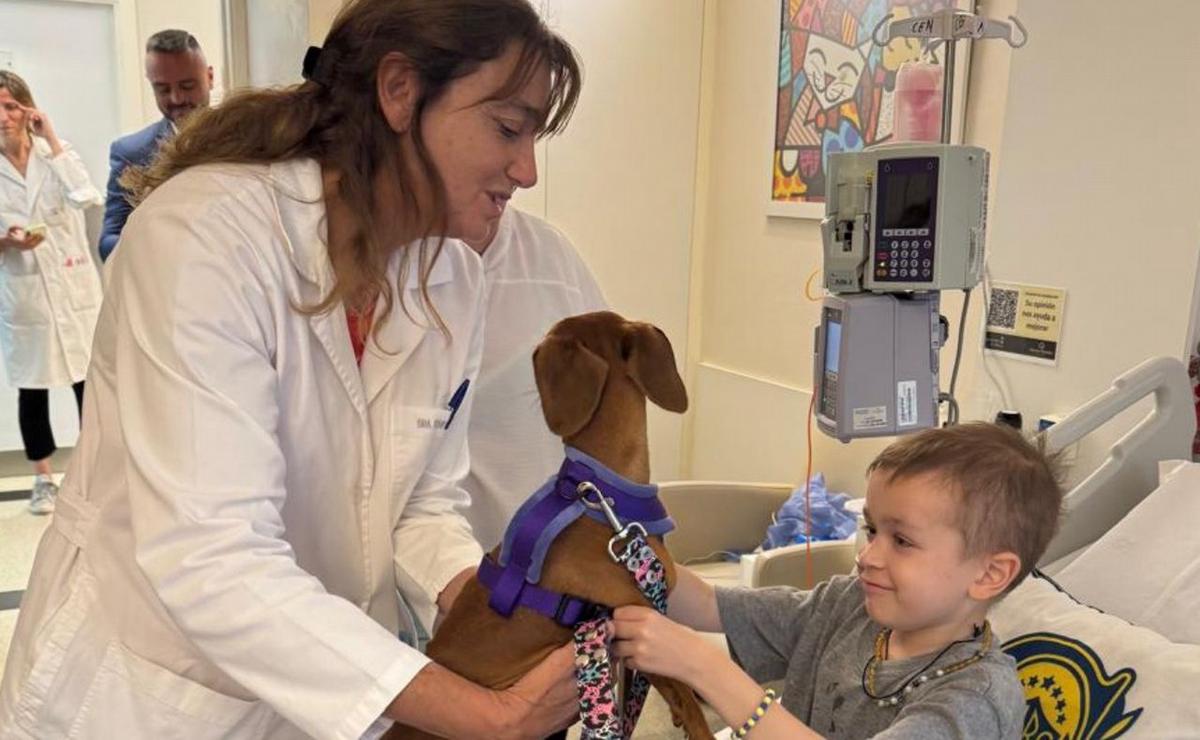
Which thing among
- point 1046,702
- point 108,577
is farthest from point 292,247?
point 1046,702

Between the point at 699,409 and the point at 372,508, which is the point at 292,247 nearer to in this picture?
the point at 372,508

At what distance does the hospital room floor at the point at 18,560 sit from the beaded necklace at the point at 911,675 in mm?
1246

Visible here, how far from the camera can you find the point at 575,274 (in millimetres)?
1642

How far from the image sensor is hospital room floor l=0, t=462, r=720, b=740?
255cm

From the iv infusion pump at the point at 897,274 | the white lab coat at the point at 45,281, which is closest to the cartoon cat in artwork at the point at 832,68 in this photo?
the iv infusion pump at the point at 897,274

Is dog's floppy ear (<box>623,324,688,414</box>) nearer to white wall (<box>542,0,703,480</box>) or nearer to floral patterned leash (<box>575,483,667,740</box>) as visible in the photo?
floral patterned leash (<box>575,483,667,740</box>)

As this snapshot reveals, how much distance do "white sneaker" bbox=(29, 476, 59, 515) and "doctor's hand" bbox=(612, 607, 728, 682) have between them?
369 cm

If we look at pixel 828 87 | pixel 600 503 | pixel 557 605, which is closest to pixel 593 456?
pixel 600 503

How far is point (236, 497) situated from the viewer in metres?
0.89

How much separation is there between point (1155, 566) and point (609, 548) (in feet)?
3.11

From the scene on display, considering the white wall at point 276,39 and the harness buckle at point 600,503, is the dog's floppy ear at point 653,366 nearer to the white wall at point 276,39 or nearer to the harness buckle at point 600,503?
the harness buckle at point 600,503

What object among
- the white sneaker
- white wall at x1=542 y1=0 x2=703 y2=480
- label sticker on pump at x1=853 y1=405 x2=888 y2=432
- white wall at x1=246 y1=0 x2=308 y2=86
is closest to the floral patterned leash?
label sticker on pump at x1=853 y1=405 x2=888 y2=432

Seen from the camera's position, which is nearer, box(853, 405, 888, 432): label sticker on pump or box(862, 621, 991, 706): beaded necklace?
box(862, 621, 991, 706): beaded necklace

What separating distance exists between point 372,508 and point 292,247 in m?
0.32
